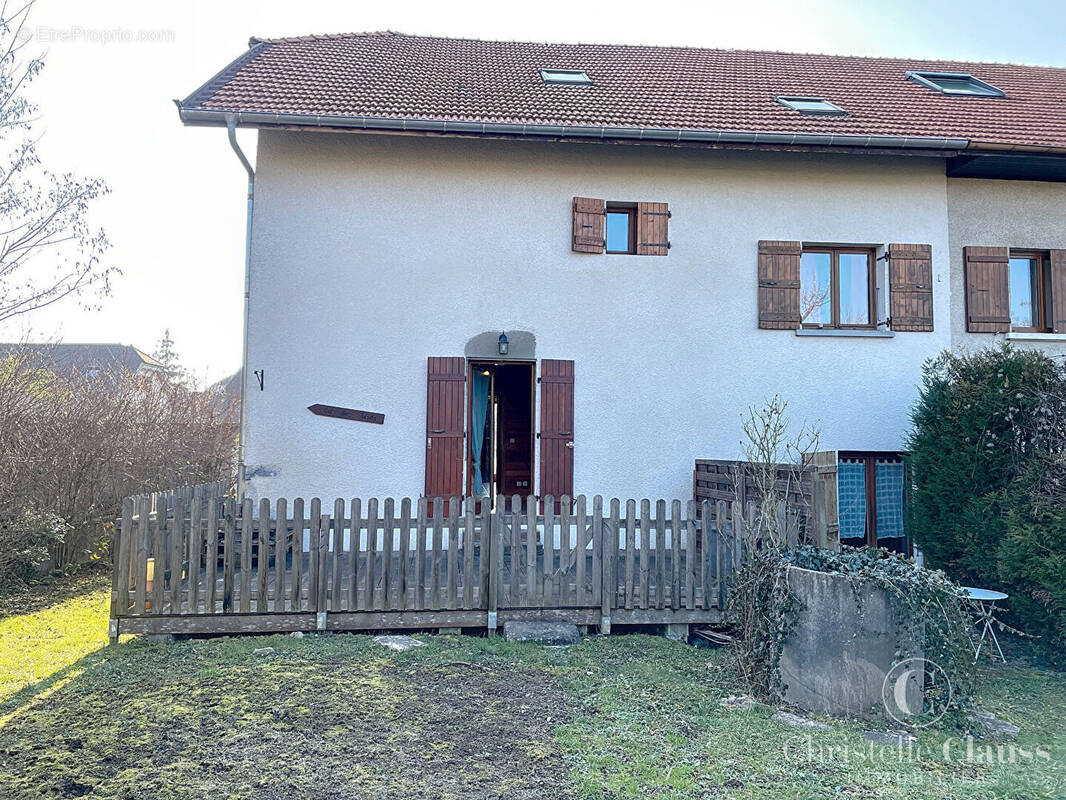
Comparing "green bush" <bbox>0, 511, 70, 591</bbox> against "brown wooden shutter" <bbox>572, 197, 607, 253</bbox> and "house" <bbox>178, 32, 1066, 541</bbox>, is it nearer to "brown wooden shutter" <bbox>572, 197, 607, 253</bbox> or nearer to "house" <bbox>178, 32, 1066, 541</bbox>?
"house" <bbox>178, 32, 1066, 541</bbox>

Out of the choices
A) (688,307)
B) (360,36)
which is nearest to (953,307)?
(688,307)

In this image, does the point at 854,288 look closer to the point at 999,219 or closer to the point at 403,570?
the point at 999,219

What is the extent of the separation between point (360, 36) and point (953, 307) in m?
9.98

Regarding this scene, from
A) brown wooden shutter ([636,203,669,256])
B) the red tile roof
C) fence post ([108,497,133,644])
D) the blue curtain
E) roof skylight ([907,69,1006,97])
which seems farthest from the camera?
roof skylight ([907,69,1006,97])

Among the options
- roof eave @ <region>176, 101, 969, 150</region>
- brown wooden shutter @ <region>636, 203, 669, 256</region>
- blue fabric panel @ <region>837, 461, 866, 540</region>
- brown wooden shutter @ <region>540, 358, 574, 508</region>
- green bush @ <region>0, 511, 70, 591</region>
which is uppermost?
roof eave @ <region>176, 101, 969, 150</region>

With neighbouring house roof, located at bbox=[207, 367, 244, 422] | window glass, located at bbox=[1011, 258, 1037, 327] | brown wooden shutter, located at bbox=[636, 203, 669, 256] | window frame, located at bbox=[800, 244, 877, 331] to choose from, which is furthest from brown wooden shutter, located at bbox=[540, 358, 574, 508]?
neighbouring house roof, located at bbox=[207, 367, 244, 422]

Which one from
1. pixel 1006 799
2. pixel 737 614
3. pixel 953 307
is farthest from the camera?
pixel 953 307

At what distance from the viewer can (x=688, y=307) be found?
8508 millimetres

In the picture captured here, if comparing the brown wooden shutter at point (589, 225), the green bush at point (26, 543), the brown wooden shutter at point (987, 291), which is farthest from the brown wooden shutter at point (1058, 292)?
the green bush at point (26, 543)

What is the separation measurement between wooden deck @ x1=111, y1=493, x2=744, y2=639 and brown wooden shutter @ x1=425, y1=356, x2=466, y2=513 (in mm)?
2138

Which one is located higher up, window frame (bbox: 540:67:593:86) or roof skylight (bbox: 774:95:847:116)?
window frame (bbox: 540:67:593:86)

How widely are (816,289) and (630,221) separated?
255 centimetres

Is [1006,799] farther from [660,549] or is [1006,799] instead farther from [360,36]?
[360,36]

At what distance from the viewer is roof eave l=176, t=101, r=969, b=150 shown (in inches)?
303
